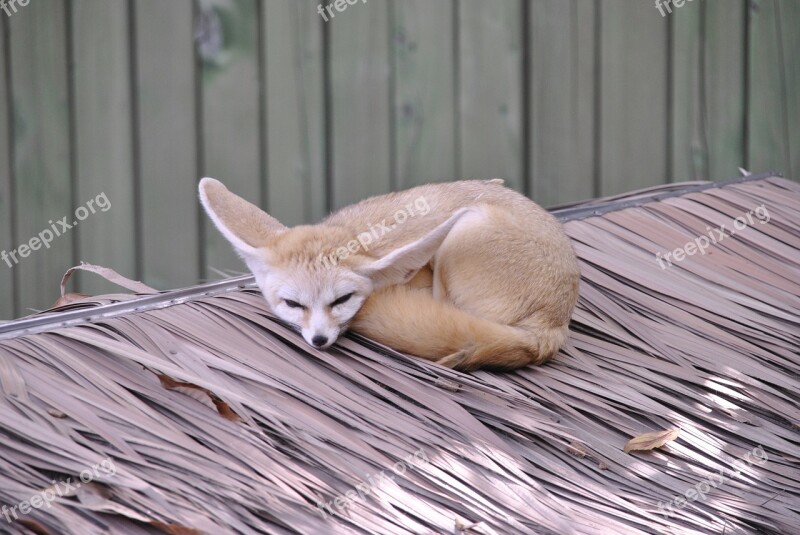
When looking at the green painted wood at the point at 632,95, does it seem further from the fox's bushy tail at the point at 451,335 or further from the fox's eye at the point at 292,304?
the fox's eye at the point at 292,304

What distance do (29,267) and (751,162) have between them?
128 inches

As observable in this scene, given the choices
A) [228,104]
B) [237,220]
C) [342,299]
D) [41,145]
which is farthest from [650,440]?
[41,145]

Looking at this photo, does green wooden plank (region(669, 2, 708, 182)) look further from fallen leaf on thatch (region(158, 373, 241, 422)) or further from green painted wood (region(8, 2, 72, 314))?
fallen leaf on thatch (region(158, 373, 241, 422))

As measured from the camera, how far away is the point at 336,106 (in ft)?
12.3

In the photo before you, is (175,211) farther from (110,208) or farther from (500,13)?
(500,13)

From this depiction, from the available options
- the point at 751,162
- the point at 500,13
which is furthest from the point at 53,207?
the point at 751,162

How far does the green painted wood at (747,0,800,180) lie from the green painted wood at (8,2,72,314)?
301 cm

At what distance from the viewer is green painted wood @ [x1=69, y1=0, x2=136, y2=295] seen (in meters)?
3.50

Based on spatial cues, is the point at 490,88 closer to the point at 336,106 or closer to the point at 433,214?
the point at 336,106

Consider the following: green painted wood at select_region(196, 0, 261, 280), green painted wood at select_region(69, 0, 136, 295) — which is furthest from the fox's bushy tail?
green painted wood at select_region(69, 0, 136, 295)

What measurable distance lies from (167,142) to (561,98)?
1698mm

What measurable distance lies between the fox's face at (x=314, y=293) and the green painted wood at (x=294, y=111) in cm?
100

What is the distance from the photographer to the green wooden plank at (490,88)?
386cm

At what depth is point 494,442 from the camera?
2174mm
